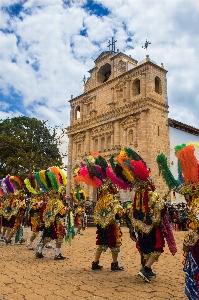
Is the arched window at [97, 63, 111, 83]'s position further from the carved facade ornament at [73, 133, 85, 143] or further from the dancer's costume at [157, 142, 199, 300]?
the dancer's costume at [157, 142, 199, 300]

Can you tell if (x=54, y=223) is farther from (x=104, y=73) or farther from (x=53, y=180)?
(x=104, y=73)

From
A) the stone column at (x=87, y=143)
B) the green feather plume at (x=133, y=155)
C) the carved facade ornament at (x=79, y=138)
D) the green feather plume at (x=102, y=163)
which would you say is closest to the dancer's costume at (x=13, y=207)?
the green feather plume at (x=102, y=163)

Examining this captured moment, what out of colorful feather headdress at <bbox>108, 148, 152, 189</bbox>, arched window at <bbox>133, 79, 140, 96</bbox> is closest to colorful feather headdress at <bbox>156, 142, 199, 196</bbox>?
colorful feather headdress at <bbox>108, 148, 152, 189</bbox>

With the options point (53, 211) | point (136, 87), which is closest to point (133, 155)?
point (53, 211)

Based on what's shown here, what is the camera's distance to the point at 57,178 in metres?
6.85

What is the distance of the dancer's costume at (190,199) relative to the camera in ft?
10.4

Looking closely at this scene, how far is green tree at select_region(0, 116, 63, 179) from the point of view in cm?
2383

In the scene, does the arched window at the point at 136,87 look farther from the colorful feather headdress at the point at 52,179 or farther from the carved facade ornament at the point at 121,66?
the colorful feather headdress at the point at 52,179

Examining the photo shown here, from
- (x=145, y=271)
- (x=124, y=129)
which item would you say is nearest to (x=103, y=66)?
(x=124, y=129)

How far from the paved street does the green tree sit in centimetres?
1638

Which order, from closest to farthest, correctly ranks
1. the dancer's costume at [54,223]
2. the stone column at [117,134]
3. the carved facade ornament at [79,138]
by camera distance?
the dancer's costume at [54,223]
the stone column at [117,134]
the carved facade ornament at [79,138]

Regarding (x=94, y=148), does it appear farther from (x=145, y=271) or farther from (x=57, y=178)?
(x=145, y=271)

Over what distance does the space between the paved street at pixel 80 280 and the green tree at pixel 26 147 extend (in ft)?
53.7

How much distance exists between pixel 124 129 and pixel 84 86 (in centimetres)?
799
